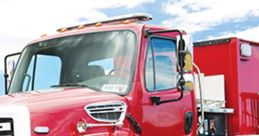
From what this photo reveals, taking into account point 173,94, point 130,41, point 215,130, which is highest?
point 130,41

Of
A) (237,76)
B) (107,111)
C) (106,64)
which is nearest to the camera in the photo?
(107,111)

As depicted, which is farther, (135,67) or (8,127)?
(135,67)

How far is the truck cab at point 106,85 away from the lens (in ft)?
16.9

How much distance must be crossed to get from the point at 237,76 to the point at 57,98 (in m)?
3.06

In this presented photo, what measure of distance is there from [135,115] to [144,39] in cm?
85

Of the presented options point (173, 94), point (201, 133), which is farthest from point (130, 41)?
point (201, 133)

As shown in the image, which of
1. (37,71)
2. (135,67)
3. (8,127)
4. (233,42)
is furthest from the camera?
(233,42)

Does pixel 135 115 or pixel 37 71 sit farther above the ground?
pixel 37 71

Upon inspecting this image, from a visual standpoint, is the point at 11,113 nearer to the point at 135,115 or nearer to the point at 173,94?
the point at 135,115

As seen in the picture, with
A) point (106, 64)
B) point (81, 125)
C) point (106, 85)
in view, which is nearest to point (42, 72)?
point (106, 64)

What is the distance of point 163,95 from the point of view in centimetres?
605

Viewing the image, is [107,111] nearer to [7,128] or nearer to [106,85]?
[106,85]

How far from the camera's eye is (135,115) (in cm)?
573

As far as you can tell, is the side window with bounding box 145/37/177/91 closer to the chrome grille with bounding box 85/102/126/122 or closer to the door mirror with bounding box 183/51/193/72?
the door mirror with bounding box 183/51/193/72
